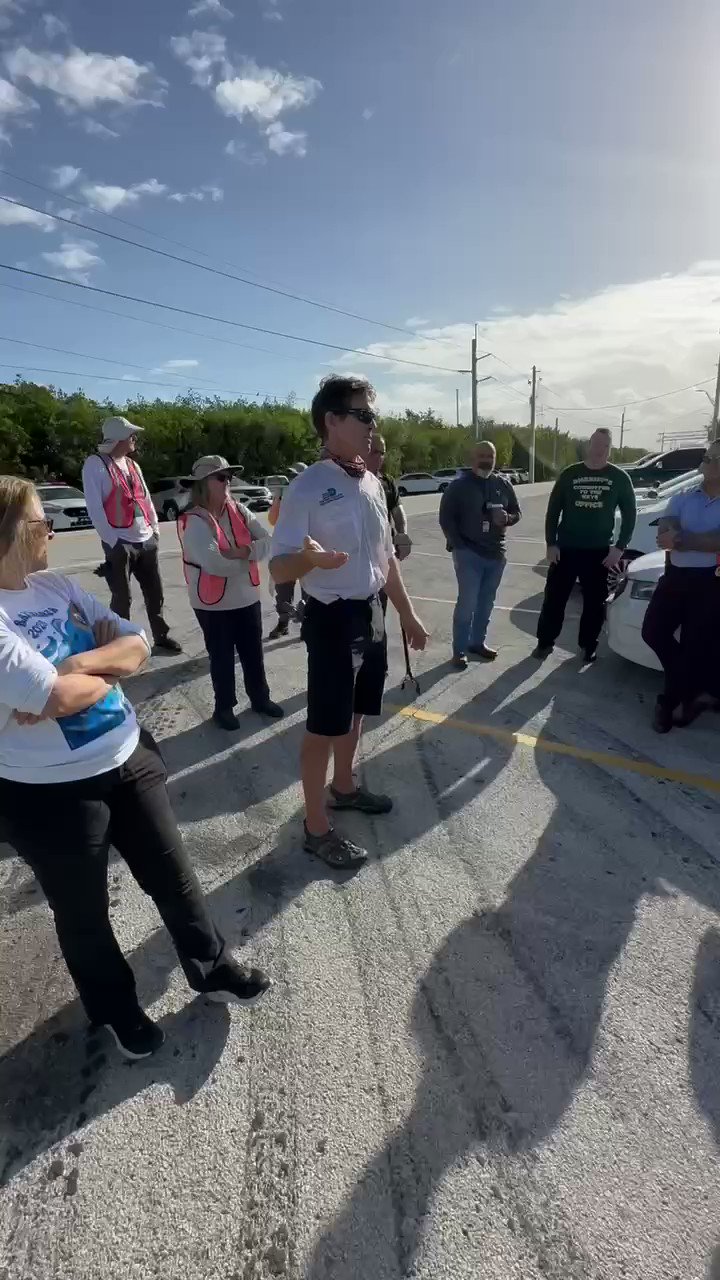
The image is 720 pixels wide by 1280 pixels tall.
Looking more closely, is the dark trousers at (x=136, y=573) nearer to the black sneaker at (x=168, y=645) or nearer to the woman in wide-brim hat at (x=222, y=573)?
the black sneaker at (x=168, y=645)

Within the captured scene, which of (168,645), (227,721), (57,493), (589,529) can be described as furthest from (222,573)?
(57,493)

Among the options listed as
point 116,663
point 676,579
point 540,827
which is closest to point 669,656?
point 676,579

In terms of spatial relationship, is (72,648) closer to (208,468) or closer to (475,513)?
(208,468)

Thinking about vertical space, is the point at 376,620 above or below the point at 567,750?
above

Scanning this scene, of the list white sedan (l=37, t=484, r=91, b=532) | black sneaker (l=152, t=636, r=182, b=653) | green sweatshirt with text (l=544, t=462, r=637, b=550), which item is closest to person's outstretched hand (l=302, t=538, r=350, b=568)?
green sweatshirt with text (l=544, t=462, r=637, b=550)

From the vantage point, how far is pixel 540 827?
10.1ft

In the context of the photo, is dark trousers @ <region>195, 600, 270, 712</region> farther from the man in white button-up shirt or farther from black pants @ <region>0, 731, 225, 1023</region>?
black pants @ <region>0, 731, 225, 1023</region>

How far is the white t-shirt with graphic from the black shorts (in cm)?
94

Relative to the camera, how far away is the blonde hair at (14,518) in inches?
61.9

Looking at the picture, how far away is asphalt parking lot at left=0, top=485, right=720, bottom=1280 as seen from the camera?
59.2 inches

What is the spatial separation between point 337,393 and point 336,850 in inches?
72.4

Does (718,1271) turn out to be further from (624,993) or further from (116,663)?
(116,663)

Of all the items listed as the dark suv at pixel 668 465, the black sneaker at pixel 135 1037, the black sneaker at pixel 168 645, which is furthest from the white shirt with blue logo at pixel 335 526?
Answer: the dark suv at pixel 668 465

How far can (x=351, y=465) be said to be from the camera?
255 cm
